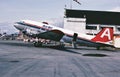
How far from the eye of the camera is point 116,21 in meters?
113

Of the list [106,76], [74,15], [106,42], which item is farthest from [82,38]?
[74,15]

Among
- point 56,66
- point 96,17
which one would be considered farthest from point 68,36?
point 96,17

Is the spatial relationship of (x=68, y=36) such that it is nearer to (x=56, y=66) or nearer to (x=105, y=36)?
(x=105, y=36)

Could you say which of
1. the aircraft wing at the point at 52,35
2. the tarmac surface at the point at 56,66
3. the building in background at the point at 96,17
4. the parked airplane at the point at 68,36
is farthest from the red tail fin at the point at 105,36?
the building in background at the point at 96,17

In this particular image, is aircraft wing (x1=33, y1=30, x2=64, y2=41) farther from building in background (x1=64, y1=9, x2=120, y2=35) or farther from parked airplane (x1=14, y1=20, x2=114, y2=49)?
building in background (x1=64, y1=9, x2=120, y2=35)

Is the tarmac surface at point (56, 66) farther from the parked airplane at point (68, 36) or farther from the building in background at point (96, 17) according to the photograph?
the building in background at point (96, 17)

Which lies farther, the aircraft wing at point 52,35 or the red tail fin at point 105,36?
the red tail fin at point 105,36

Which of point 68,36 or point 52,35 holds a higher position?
point 52,35

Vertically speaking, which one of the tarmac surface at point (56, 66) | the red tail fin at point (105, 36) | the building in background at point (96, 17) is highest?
the building in background at point (96, 17)

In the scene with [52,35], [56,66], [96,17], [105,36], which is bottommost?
[56,66]

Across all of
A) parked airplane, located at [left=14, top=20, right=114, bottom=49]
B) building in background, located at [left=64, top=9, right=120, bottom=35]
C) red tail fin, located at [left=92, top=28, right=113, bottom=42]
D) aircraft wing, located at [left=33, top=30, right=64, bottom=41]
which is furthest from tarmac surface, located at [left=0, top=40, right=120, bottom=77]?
building in background, located at [left=64, top=9, right=120, bottom=35]

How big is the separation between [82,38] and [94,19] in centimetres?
5869

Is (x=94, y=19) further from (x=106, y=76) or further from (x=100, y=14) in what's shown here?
(x=106, y=76)

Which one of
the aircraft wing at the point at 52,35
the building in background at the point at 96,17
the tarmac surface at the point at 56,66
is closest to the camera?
the tarmac surface at the point at 56,66
